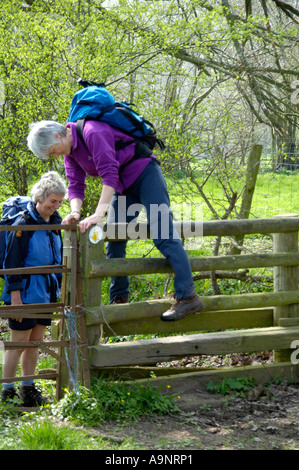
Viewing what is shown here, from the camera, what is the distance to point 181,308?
4453 millimetres

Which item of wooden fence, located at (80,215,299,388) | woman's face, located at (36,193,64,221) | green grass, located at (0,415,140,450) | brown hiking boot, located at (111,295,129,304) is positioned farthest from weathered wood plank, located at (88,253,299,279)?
green grass, located at (0,415,140,450)

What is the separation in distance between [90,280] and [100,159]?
922 millimetres

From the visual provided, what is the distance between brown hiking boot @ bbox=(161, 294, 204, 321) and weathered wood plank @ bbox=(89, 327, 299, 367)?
23cm

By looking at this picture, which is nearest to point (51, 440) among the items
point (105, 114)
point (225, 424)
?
point (225, 424)

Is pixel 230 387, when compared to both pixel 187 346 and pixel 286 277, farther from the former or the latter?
pixel 286 277

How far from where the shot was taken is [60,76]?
6.73m

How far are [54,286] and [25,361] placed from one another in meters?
0.60

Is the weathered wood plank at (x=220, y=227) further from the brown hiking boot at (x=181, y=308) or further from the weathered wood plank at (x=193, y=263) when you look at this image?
the brown hiking boot at (x=181, y=308)

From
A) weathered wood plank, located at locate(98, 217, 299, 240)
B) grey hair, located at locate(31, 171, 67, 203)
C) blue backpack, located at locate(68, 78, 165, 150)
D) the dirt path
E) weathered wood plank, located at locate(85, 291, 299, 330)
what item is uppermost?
blue backpack, located at locate(68, 78, 165, 150)

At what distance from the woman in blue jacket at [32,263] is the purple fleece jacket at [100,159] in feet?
0.50

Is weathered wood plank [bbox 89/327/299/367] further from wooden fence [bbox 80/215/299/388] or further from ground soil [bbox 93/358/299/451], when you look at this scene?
ground soil [bbox 93/358/299/451]

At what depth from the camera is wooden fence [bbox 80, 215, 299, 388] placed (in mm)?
4344

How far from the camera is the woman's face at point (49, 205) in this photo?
4279mm
